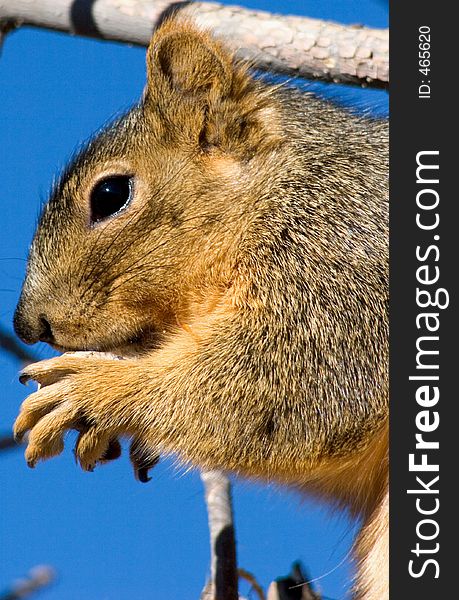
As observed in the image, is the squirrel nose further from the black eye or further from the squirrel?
the black eye

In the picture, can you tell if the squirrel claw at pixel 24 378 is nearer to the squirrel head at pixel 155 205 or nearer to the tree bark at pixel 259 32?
the squirrel head at pixel 155 205

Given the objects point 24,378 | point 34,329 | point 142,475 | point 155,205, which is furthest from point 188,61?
point 142,475

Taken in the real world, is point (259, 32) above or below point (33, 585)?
above

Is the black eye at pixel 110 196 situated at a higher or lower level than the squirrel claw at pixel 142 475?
higher

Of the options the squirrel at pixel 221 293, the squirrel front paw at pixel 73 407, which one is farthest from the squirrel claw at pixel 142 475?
the squirrel front paw at pixel 73 407

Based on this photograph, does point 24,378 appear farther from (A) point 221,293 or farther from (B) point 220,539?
(B) point 220,539

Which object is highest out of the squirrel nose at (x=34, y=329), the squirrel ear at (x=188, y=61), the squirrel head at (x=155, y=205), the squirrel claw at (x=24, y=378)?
the squirrel ear at (x=188, y=61)

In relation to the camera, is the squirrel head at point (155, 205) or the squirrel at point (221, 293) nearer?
the squirrel at point (221, 293)
